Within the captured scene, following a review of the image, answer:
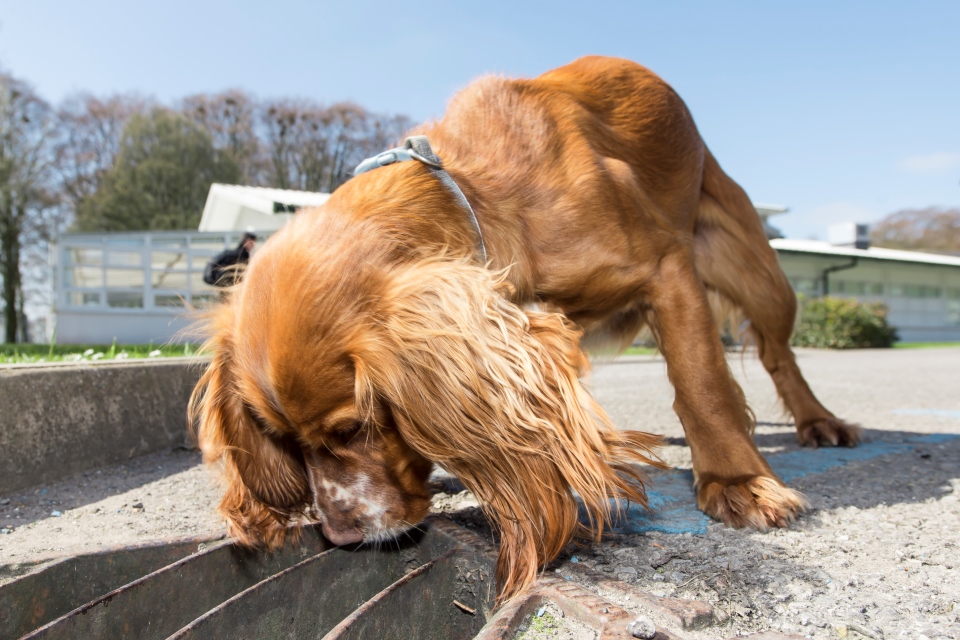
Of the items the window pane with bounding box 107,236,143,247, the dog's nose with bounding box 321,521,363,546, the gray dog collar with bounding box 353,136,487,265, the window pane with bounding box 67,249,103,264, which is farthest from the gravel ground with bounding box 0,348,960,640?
the window pane with bounding box 67,249,103,264

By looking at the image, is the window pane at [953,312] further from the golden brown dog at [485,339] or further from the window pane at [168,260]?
the golden brown dog at [485,339]

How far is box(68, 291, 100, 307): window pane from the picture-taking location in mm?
19500

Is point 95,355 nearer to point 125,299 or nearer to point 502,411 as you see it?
point 502,411

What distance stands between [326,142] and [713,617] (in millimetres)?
37099

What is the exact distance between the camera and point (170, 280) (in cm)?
1964

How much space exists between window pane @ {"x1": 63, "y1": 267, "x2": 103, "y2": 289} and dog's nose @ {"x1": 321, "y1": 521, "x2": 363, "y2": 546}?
20162mm

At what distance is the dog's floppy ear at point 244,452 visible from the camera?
2.40 metres

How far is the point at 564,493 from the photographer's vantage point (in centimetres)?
190

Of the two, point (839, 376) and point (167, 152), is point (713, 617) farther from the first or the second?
point (167, 152)

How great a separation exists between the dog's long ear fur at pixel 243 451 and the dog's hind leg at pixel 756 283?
2.37 m

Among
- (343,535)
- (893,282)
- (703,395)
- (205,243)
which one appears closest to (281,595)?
(343,535)

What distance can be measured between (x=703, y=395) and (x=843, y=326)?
72.1ft

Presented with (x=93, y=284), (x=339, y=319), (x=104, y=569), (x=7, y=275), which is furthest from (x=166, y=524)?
(x=7, y=275)

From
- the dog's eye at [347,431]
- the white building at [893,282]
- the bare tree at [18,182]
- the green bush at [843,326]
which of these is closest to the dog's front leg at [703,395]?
the dog's eye at [347,431]
